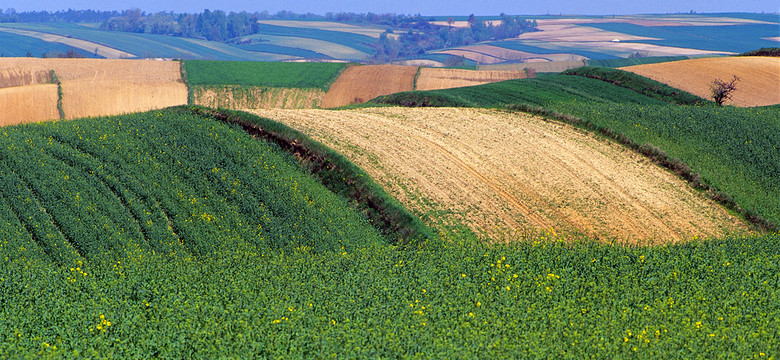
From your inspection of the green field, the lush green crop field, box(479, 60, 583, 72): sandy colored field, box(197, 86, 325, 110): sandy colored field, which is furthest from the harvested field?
box(479, 60, 583, 72): sandy colored field

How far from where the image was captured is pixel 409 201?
2589 centimetres

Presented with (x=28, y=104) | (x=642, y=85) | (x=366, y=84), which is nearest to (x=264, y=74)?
(x=366, y=84)

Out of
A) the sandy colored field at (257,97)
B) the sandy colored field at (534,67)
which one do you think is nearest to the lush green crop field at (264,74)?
the sandy colored field at (257,97)

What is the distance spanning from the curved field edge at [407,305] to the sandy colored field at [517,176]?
6081 mm

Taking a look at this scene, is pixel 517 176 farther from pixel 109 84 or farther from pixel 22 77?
pixel 22 77

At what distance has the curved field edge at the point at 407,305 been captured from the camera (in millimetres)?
12188

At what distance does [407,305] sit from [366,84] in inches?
2498

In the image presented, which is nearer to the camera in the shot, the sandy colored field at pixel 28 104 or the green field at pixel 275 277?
the green field at pixel 275 277

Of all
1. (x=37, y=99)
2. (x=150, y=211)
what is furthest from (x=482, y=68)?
(x=150, y=211)

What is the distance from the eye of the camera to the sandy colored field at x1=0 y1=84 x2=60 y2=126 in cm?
5806

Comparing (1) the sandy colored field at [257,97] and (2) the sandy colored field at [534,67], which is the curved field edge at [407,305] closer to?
(1) the sandy colored field at [257,97]

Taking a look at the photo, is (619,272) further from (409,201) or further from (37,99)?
(37,99)

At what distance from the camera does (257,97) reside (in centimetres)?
A: 7294

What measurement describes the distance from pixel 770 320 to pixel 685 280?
2779mm
